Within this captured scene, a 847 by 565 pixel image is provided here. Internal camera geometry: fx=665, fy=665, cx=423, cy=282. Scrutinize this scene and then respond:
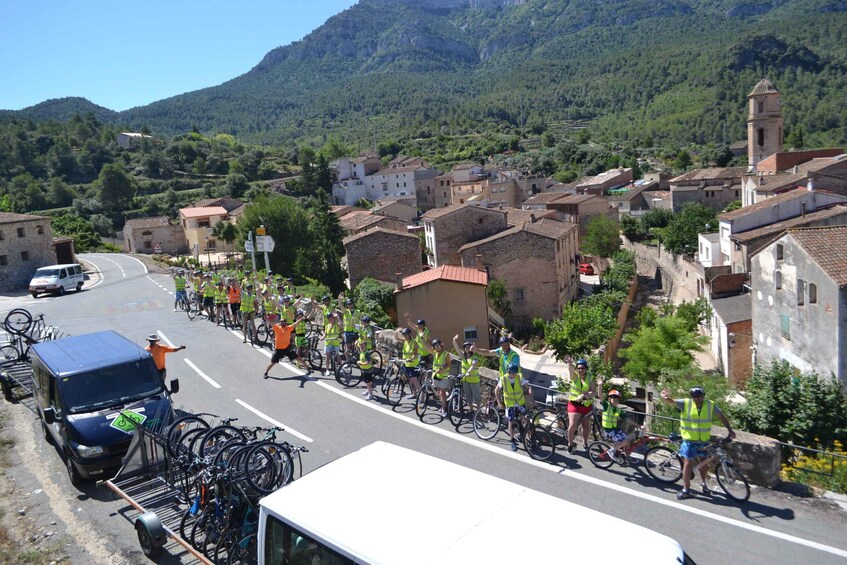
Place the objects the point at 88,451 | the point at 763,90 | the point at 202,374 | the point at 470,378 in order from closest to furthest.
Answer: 1. the point at 88,451
2. the point at 470,378
3. the point at 202,374
4. the point at 763,90

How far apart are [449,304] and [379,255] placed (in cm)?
1694

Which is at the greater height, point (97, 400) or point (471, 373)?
point (97, 400)

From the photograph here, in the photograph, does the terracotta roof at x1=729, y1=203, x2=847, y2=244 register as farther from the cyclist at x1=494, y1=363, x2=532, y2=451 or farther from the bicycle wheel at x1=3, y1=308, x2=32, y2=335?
the bicycle wheel at x1=3, y1=308, x2=32, y2=335

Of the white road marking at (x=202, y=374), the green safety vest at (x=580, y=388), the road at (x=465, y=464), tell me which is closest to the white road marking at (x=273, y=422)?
the road at (x=465, y=464)

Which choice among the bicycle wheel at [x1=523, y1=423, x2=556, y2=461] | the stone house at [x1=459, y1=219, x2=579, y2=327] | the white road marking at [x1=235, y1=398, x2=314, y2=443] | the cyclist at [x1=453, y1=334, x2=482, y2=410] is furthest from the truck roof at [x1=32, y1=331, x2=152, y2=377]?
the stone house at [x1=459, y1=219, x2=579, y2=327]

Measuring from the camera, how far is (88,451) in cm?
986

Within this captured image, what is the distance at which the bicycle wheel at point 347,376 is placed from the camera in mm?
14484

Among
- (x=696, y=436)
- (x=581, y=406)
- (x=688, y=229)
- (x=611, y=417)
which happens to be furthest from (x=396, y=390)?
(x=688, y=229)

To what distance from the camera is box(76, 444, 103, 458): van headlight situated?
984 cm

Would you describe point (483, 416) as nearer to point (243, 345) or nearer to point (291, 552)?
point (291, 552)

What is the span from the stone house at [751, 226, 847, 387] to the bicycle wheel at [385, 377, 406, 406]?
11636 millimetres

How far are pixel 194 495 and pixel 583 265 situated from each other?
5862cm

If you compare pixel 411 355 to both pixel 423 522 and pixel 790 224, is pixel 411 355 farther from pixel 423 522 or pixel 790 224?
pixel 790 224

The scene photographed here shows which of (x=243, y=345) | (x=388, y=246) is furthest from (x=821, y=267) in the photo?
(x=388, y=246)
